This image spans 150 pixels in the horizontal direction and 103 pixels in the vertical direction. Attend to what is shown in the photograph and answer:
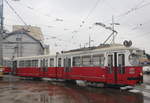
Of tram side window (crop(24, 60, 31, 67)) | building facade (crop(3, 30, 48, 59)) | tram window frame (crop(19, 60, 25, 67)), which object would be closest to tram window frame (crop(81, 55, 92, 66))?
tram side window (crop(24, 60, 31, 67))

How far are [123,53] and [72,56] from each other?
18.9 feet

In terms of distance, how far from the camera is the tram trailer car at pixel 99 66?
13.9m

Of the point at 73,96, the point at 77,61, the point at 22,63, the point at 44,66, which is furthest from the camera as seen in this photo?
the point at 22,63

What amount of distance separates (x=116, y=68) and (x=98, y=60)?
196 centimetres

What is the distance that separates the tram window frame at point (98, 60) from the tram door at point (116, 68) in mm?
592

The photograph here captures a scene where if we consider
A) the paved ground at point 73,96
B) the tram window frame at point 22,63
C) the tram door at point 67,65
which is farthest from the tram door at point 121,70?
the tram window frame at point 22,63

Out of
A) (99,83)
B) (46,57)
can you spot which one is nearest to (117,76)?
(99,83)

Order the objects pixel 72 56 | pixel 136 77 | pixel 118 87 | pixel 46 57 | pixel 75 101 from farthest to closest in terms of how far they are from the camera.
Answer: pixel 46 57 < pixel 72 56 < pixel 118 87 < pixel 136 77 < pixel 75 101

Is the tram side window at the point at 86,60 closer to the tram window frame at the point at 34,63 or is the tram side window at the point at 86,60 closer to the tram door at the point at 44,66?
the tram door at the point at 44,66

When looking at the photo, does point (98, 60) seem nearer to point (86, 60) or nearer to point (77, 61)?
point (86, 60)

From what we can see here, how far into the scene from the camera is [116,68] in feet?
46.8

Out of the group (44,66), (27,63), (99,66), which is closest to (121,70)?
(99,66)

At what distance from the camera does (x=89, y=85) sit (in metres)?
17.2

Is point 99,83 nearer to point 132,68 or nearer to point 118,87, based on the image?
point 118,87
